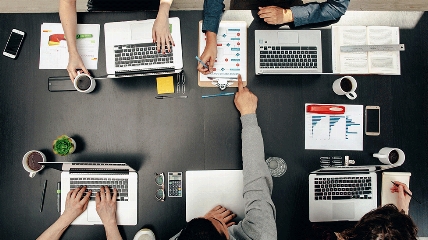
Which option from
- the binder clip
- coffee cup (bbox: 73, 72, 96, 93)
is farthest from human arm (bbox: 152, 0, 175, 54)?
coffee cup (bbox: 73, 72, 96, 93)

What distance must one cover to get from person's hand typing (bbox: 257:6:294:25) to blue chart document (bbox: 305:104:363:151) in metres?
0.51

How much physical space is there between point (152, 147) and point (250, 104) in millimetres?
568

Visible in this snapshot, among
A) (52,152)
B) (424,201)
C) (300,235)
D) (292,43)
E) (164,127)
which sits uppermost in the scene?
(292,43)

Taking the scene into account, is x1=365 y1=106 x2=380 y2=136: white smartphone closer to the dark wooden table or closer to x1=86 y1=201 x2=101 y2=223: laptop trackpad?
the dark wooden table

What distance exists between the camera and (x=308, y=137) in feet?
5.22

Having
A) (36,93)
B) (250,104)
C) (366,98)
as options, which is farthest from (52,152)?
(366,98)

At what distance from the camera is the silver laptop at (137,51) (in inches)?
61.4

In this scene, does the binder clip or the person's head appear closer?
the person's head

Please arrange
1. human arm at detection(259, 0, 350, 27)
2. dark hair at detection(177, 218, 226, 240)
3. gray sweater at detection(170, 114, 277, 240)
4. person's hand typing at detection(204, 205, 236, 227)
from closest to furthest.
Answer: dark hair at detection(177, 218, 226, 240), gray sweater at detection(170, 114, 277, 240), person's hand typing at detection(204, 205, 236, 227), human arm at detection(259, 0, 350, 27)

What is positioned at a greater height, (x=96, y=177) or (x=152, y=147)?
(x=152, y=147)

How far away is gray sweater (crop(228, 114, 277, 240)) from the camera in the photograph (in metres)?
1.38

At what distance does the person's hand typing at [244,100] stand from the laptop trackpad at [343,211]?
67 centimetres

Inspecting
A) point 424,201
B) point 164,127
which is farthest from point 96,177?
point 424,201

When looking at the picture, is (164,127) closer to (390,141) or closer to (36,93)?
(36,93)
